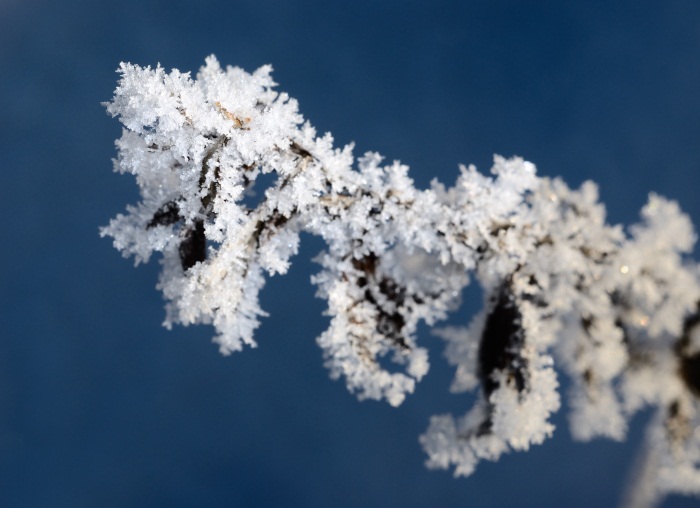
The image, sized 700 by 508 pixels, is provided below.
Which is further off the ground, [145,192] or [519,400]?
[145,192]

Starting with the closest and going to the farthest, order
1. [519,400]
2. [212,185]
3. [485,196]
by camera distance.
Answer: [212,185] < [485,196] < [519,400]

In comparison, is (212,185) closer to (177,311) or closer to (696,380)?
(177,311)

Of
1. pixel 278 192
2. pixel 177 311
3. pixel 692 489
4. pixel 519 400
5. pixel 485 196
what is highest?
pixel 485 196

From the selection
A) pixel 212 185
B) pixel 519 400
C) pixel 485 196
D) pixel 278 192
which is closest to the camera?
pixel 212 185

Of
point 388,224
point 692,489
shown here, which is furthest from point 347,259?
point 692,489

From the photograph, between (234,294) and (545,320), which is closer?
(234,294)

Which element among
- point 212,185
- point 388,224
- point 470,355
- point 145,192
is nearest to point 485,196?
point 388,224
